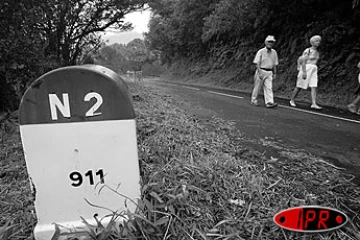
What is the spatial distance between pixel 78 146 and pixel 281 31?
13055 millimetres

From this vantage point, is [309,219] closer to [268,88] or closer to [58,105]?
[58,105]

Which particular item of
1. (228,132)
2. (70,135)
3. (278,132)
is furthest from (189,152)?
(278,132)

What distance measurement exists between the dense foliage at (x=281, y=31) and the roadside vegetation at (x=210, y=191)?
597cm

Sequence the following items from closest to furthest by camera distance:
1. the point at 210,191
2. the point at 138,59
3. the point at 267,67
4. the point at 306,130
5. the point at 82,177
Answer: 1. the point at 82,177
2. the point at 210,191
3. the point at 306,130
4. the point at 267,67
5. the point at 138,59

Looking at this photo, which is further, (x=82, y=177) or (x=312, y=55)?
(x=312, y=55)

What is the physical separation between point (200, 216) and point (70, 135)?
1.04m

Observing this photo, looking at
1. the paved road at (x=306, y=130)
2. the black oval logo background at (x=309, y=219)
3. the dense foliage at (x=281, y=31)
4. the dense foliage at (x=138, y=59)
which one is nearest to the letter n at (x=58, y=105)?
the black oval logo background at (x=309, y=219)

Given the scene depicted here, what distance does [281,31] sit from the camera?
12266 mm

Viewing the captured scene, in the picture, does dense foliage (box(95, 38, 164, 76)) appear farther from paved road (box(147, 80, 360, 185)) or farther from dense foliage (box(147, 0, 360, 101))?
paved road (box(147, 80, 360, 185))

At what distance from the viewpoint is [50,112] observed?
1362 mm

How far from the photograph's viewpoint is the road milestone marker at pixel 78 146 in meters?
1.35

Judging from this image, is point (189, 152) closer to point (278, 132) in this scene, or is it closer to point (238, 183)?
point (238, 183)

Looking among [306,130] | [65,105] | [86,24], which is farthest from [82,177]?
[86,24]

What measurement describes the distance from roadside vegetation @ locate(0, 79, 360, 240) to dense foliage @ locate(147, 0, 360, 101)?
5.97m
